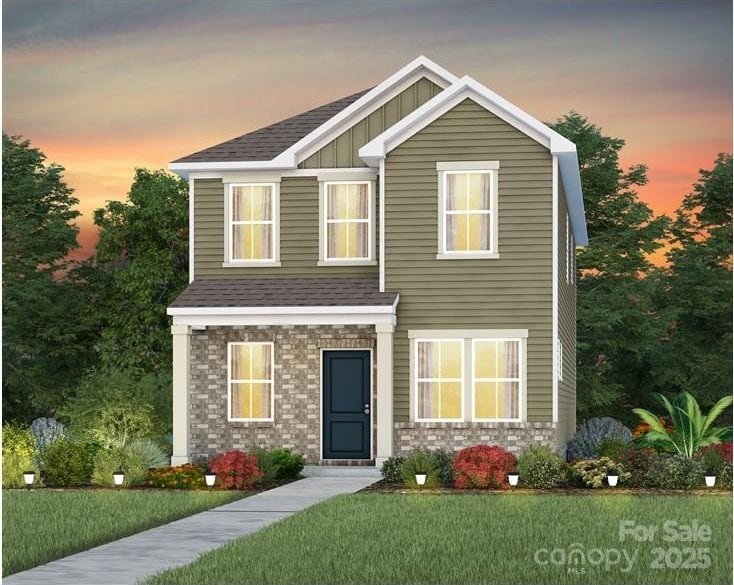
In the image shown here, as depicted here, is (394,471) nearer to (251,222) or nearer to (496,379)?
(496,379)

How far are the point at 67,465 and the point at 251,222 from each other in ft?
23.6

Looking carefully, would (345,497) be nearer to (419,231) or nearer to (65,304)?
(419,231)

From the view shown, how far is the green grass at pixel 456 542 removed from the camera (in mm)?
12016

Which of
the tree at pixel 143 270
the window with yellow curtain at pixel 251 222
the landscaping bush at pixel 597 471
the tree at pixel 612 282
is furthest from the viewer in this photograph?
the tree at pixel 612 282

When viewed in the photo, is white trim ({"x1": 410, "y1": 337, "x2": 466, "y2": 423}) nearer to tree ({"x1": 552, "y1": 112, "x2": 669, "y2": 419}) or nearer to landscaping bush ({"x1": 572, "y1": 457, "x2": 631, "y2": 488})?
landscaping bush ({"x1": 572, "y1": 457, "x2": 631, "y2": 488})

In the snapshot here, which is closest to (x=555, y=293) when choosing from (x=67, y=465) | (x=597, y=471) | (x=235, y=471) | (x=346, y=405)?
(x=346, y=405)

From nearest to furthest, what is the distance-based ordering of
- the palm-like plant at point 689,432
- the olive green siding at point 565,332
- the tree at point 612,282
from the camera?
the palm-like plant at point 689,432, the olive green siding at point 565,332, the tree at point 612,282

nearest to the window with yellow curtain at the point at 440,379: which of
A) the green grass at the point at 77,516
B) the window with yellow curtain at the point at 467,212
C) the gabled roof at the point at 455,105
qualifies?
the window with yellow curtain at the point at 467,212

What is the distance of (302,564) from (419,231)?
14325 millimetres

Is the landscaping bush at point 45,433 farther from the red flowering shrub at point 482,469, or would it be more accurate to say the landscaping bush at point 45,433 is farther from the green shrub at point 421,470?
the red flowering shrub at point 482,469

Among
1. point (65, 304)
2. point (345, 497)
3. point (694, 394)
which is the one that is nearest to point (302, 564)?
point (345, 497)

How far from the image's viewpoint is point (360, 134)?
2800 centimetres

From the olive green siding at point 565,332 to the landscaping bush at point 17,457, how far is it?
1013cm

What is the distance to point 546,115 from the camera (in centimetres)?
4703
